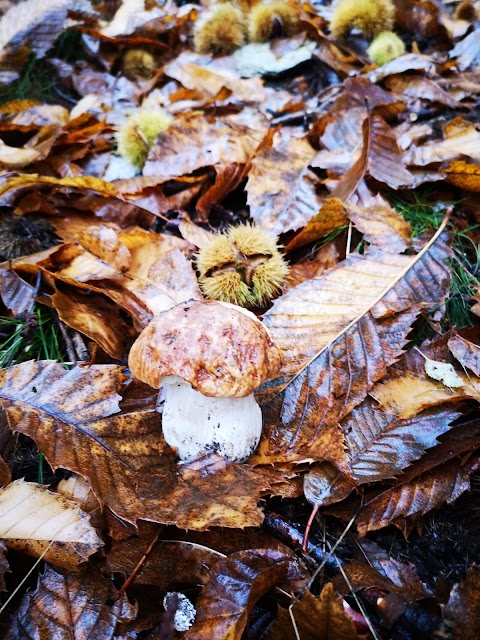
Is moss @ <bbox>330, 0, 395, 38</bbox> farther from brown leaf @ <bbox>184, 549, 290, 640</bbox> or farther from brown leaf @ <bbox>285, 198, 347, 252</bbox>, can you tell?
brown leaf @ <bbox>184, 549, 290, 640</bbox>

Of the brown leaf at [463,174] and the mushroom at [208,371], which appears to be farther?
the brown leaf at [463,174]

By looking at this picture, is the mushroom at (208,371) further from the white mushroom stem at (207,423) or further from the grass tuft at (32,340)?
the grass tuft at (32,340)

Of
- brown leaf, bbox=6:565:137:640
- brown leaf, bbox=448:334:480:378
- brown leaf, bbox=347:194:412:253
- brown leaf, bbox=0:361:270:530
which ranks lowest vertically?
brown leaf, bbox=6:565:137:640

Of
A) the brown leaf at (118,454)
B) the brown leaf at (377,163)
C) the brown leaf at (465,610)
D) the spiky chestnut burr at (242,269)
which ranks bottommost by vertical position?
the brown leaf at (118,454)

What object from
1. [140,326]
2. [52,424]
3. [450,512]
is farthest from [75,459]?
[450,512]

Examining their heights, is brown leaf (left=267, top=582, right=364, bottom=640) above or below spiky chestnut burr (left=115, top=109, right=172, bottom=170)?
below

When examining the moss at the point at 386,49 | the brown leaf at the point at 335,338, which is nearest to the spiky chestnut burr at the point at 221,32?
the moss at the point at 386,49

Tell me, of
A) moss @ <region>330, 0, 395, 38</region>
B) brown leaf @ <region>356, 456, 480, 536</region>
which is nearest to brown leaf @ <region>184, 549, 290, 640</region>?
brown leaf @ <region>356, 456, 480, 536</region>

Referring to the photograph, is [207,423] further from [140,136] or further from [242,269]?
[140,136]
